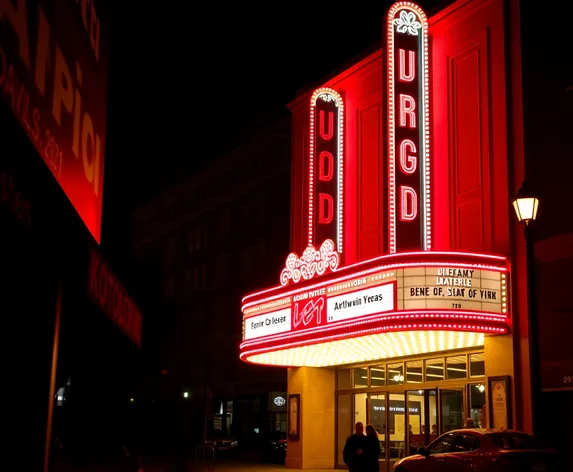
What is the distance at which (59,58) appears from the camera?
4992 mm

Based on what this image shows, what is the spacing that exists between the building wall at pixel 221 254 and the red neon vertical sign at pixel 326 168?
2345cm

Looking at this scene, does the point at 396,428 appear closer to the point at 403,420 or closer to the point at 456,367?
the point at 403,420

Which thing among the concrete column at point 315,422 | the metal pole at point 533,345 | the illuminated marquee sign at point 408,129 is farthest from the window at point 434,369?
the metal pole at point 533,345

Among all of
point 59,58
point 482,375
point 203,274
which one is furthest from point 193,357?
point 59,58

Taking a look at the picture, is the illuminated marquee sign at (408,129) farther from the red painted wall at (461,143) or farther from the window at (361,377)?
the window at (361,377)

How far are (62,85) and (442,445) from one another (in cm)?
1247

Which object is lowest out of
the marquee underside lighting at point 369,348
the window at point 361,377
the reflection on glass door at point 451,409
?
the reflection on glass door at point 451,409

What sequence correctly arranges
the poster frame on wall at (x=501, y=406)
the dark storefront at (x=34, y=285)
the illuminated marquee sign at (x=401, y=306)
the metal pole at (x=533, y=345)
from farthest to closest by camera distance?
the poster frame on wall at (x=501, y=406) → the illuminated marquee sign at (x=401, y=306) → the metal pole at (x=533, y=345) → the dark storefront at (x=34, y=285)

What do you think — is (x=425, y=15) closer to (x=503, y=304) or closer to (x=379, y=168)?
(x=379, y=168)

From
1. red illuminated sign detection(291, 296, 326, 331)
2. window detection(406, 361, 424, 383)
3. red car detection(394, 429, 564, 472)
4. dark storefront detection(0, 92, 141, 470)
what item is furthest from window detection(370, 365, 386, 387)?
dark storefront detection(0, 92, 141, 470)

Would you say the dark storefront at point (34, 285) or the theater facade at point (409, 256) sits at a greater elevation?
the theater facade at point (409, 256)

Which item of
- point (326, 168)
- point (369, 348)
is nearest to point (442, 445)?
point (369, 348)

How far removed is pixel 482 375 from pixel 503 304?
2.79 meters

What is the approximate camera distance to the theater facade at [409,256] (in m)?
18.8
